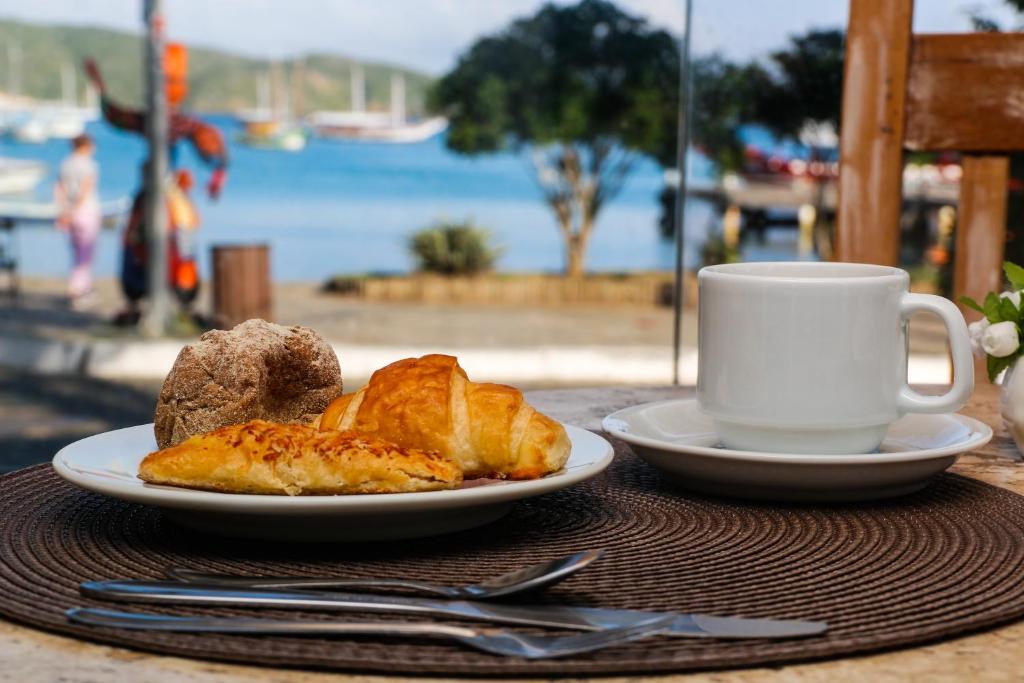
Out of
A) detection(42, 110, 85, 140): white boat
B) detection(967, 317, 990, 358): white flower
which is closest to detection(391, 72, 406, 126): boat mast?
detection(42, 110, 85, 140): white boat

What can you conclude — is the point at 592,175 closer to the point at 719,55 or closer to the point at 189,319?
the point at 189,319

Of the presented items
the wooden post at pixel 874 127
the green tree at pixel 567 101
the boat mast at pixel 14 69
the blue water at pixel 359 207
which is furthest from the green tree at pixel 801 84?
the boat mast at pixel 14 69

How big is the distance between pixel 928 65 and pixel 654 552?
3.19 ft

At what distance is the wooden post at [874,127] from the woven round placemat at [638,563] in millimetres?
764

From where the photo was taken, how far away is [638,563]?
563mm

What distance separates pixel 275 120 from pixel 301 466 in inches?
948

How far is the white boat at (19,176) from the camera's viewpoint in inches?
627

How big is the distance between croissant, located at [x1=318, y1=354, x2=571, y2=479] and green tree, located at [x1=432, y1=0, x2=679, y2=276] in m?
5.83

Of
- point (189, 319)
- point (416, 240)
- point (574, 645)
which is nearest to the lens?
point (574, 645)

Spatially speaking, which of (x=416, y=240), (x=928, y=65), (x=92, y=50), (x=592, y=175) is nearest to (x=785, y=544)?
(x=928, y=65)

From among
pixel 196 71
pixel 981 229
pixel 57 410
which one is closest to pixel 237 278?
pixel 57 410

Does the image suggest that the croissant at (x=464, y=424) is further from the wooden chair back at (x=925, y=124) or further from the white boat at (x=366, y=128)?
the white boat at (x=366, y=128)

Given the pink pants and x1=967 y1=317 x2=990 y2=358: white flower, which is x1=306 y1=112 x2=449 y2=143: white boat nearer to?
the pink pants

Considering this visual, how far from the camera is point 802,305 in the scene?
674mm
